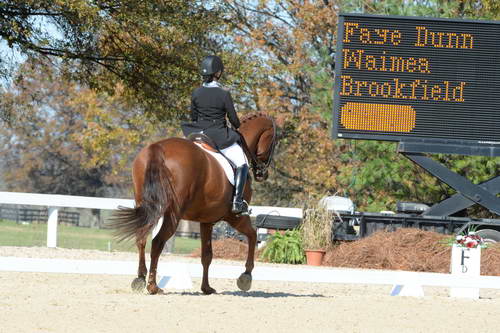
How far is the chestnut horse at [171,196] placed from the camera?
1015 cm

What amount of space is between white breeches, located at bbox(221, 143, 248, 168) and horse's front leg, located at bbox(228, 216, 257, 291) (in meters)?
0.80

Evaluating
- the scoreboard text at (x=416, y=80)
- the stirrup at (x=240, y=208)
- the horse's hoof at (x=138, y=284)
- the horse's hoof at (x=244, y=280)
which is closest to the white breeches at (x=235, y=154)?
the stirrup at (x=240, y=208)

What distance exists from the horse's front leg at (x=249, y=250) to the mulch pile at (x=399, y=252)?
6545 millimetres

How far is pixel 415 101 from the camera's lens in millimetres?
17656

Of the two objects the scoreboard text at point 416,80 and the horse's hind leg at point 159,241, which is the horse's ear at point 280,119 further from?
the horse's hind leg at point 159,241

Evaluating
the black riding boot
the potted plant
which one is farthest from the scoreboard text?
the black riding boot

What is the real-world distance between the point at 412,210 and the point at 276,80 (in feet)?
48.6

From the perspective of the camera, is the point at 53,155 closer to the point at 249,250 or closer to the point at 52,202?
the point at 52,202

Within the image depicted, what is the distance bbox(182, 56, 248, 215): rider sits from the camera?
11.1 meters

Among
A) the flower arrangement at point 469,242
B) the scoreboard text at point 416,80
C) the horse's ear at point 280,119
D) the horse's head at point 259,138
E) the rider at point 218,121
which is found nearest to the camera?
the rider at point 218,121

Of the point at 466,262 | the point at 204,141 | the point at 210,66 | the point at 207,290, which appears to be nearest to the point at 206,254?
the point at 207,290

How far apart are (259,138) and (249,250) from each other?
4.83 ft

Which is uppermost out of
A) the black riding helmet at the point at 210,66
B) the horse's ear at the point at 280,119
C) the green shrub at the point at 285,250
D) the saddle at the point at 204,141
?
the black riding helmet at the point at 210,66

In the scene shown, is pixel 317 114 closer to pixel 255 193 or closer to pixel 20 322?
pixel 255 193
